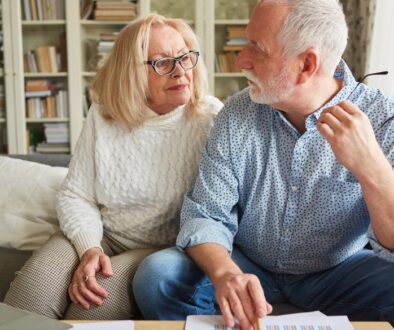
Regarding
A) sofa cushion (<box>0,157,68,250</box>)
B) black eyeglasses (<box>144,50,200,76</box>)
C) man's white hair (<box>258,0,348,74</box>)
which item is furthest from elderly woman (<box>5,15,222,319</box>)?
man's white hair (<box>258,0,348,74</box>)

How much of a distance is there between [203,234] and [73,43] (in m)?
2.82

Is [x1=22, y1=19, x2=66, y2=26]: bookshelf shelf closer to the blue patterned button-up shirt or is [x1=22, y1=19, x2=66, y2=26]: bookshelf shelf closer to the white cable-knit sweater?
the white cable-knit sweater

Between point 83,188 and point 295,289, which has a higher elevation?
point 83,188

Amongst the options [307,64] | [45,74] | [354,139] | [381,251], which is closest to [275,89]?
[307,64]

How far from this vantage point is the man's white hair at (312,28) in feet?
4.22

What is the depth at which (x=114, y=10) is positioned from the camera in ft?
12.4

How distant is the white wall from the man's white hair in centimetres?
128

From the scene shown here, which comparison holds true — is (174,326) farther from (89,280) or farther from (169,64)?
(169,64)

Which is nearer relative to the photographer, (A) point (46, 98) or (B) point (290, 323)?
(B) point (290, 323)

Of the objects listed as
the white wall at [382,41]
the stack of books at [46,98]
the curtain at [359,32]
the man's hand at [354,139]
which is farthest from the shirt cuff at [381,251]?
the stack of books at [46,98]

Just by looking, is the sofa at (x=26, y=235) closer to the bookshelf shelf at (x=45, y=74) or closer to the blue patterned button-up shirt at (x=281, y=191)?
the blue patterned button-up shirt at (x=281, y=191)

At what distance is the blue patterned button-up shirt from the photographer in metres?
1.35

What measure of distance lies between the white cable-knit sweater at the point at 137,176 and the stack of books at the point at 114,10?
2326 mm

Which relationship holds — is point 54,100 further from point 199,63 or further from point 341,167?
point 341,167
